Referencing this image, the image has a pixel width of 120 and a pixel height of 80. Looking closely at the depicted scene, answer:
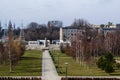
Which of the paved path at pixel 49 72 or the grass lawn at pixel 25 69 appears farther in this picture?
the grass lawn at pixel 25 69

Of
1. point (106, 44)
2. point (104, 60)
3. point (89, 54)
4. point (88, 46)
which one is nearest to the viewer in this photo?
point (104, 60)

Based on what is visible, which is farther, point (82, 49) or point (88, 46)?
point (88, 46)

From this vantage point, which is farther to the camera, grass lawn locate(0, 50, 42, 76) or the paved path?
grass lawn locate(0, 50, 42, 76)

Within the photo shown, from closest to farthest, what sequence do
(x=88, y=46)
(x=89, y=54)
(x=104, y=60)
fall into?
1. (x=104, y=60)
2. (x=89, y=54)
3. (x=88, y=46)

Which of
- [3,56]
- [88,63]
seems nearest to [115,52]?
[88,63]

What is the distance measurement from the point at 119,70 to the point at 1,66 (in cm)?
1402

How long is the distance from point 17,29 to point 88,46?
315ft

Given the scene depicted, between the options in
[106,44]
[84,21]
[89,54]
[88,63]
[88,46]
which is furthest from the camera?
[84,21]

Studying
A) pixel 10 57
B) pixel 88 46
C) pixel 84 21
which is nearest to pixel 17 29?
pixel 84 21

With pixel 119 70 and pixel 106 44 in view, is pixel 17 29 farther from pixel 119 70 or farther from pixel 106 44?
pixel 119 70

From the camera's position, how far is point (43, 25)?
14888 centimetres

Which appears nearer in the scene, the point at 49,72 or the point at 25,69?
the point at 49,72

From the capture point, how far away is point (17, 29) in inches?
5817

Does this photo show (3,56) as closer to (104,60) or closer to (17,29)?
(104,60)
